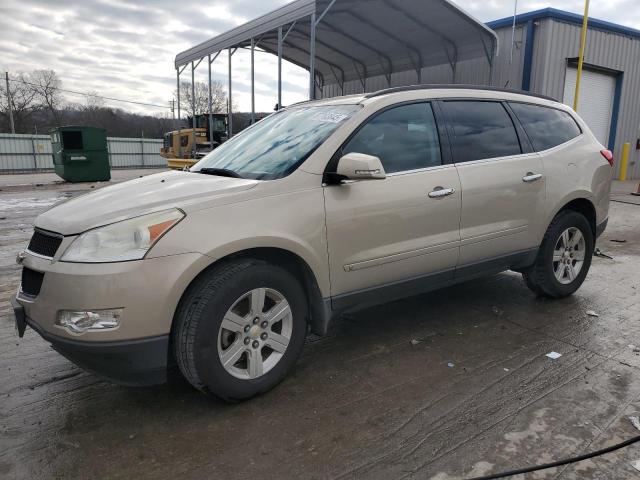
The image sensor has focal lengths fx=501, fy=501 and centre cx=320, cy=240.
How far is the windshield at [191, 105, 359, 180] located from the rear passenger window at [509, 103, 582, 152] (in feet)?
5.90

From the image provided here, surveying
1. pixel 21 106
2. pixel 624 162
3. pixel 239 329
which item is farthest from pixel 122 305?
pixel 21 106

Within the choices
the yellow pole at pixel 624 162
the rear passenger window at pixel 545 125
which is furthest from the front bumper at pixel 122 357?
the yellow pole at pixel 624 162

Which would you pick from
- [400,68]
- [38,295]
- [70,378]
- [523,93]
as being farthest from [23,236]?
[400,68]

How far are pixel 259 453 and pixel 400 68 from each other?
17101mm

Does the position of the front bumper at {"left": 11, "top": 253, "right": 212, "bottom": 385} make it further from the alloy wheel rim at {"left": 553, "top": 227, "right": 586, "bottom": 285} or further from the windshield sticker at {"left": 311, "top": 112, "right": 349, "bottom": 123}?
the alloy wheel rim at {"left": 553, "top": 227, "right": 586, "bottom": 285}

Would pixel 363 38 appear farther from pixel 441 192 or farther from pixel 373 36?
pixel 441 192

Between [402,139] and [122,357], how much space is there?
2299mm

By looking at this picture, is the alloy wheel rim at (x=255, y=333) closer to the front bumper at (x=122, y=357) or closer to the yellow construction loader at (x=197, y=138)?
the front bumper at (x=122, y=357)

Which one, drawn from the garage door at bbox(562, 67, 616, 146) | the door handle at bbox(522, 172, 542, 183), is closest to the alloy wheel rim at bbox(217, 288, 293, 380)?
the door handle at bbox(522, 172, 542, 183)

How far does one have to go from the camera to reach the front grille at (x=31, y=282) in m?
2.61

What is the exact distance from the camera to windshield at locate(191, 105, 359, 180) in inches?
127

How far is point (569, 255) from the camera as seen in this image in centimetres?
464

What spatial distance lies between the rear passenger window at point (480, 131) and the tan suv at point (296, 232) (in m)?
0.01

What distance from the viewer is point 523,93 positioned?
14.8 ft
